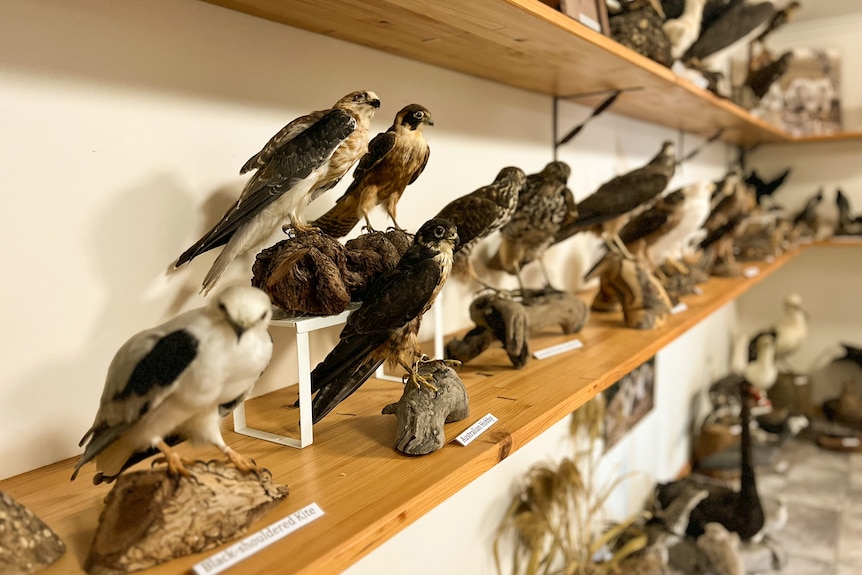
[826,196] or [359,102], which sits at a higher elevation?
[359,102]

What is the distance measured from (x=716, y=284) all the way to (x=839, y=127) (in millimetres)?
1915

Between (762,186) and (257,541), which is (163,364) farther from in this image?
(762,186)

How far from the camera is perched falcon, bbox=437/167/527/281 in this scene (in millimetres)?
966

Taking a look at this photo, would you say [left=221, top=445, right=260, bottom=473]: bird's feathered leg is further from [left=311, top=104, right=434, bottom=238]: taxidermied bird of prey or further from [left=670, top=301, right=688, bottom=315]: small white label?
[left=670, top=301, right=688, bottom=315]: small white label

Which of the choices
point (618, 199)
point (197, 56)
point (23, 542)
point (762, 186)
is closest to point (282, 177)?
point (197, 56)

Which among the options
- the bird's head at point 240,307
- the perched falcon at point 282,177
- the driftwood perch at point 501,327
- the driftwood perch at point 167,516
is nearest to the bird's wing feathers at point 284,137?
the perched falcon at point 282,177

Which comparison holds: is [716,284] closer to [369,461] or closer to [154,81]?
[369,461]

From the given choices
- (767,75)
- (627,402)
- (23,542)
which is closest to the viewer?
(23,542)

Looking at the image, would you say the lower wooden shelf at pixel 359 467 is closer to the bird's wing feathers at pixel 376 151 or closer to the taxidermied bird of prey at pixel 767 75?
the bird's wing feathers at pixel 376 151

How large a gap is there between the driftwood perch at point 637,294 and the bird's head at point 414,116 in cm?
71

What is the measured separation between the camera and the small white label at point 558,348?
110 centimetres

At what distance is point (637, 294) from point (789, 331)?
2277 mm

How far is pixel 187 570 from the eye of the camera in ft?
1.58

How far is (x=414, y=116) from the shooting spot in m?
0.82
